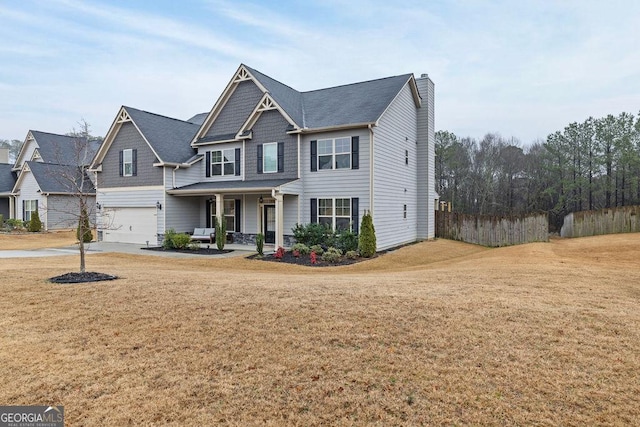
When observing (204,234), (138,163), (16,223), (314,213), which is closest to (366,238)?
(314,213)

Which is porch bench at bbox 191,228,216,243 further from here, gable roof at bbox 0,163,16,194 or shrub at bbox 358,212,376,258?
gable roof at bbox 0,163,16,194

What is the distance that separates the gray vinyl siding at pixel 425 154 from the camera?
2158 centimetres

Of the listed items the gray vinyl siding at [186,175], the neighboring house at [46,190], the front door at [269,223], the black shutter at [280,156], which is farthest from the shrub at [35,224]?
the black shutter at [280,156]

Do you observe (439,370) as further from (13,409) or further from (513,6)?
(513,6)

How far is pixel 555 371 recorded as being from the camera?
3.86 meters

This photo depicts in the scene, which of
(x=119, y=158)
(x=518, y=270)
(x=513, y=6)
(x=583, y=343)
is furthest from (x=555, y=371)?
(x=119, y=158)

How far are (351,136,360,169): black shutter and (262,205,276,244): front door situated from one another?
4.91 m

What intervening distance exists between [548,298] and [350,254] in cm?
902

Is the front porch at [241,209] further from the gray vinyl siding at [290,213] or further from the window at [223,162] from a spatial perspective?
the window at [223,162]

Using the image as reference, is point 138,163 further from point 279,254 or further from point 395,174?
point 395,174

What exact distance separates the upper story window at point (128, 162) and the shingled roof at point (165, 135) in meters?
1.52

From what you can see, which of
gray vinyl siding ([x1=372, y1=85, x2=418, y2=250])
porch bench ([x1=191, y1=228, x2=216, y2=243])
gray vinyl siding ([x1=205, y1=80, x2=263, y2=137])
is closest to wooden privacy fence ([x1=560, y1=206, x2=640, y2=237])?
gray vinyl siding ([x1=372, y1=85, x2=418, y2=250])

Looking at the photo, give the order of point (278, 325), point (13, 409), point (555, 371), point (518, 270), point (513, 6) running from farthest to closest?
point (513, 6), point (518, 270), point (278, 325), point (555, 371), point (13, 409)

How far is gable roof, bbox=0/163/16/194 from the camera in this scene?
33.2 meters
